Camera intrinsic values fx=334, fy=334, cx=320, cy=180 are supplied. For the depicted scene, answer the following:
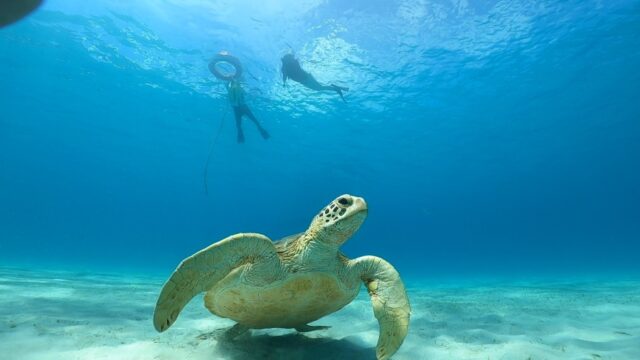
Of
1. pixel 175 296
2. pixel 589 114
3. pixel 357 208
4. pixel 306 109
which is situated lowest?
pixel 175 296

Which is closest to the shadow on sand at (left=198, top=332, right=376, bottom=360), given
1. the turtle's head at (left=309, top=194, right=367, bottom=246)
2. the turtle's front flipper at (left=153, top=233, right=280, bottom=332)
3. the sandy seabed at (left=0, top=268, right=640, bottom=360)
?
the sandy seabed at (left=0, top=268, right=640, bottom=360)

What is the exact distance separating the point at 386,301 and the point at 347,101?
2535cm

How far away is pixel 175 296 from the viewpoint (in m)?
2.50

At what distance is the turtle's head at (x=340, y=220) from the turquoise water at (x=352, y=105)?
4.37ft

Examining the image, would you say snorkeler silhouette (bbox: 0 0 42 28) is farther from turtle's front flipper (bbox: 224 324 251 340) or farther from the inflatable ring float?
the inflatable ring float

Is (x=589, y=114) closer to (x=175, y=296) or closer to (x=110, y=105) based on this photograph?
(x=175, y=296)

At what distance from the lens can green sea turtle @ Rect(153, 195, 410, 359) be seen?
8.38 feet

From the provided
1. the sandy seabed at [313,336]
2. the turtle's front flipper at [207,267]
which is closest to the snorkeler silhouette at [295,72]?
the sandy seabed at [313,336]

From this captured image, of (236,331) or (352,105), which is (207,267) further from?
(352,105)

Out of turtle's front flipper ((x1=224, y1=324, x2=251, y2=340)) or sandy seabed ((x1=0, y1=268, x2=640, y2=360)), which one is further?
turtle's front flipper ((x1=224, y1=324, x2=251, y2=340))

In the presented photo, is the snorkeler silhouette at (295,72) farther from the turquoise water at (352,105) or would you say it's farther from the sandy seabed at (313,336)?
the sandy seabed at (313,336)

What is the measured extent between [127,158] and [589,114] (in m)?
62.8

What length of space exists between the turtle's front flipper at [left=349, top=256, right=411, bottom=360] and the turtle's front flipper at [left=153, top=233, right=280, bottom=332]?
0.87 metres

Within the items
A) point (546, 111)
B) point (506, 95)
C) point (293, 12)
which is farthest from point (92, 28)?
point (546, 111)
